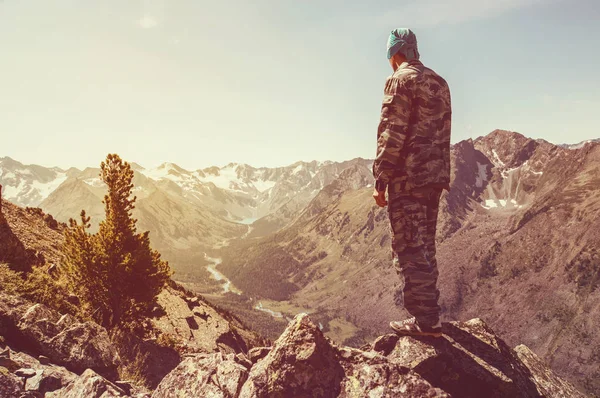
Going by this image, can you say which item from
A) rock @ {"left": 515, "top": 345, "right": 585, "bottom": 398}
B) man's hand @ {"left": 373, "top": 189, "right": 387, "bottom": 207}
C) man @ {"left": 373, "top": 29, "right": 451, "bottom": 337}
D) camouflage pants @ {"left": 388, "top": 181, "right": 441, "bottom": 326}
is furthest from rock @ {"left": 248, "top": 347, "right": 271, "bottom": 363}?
rock @ {"left": 515, "top": 345, "right": 585, "bottom": 398}

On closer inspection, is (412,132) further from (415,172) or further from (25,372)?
(25,372)

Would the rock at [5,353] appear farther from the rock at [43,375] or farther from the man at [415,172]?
the man at [415,172]

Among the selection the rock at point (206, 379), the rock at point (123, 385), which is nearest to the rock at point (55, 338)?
the rock at point (123, 385)

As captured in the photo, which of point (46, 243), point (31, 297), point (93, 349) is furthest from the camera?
point (46, 243)

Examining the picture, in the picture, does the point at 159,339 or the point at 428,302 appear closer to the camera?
the point at 428,302

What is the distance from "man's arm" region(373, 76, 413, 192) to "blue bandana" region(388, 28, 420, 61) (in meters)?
0.86

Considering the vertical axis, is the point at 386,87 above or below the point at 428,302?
A: above

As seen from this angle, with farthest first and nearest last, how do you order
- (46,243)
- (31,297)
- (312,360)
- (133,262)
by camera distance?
(46,243)
(133,262)
(31,297)
(312,360)

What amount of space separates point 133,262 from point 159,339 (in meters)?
3.48

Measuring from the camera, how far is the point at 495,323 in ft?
638

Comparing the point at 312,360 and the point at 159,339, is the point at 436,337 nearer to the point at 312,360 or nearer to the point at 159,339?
the point at 312,360

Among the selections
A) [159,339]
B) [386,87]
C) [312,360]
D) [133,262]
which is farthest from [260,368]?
[133,262]

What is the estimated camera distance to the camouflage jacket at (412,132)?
6336mm

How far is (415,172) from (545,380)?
16.1 ft
